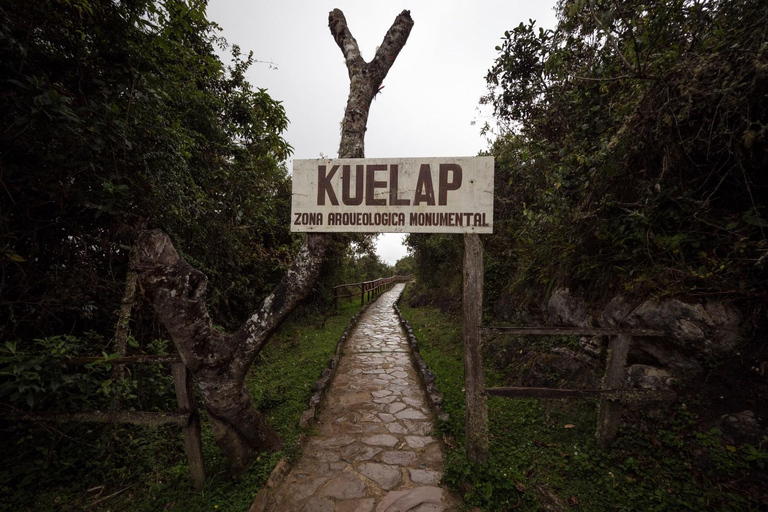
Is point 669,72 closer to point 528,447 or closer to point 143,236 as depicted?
point 528,447

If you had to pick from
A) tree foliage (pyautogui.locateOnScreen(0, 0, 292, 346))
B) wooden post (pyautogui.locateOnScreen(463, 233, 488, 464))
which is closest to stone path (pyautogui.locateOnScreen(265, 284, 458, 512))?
wooden post (pyautogui.locateOnScreen(463, 233, 488, 464))

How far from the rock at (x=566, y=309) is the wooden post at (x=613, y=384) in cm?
100

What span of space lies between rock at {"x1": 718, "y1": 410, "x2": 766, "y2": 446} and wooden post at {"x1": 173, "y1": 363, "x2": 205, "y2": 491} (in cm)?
449

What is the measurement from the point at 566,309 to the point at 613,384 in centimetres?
155

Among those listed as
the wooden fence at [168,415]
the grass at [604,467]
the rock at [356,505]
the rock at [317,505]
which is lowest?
the rock at [317,505]

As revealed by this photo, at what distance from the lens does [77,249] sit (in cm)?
303

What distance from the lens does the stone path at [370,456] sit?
2.62 m

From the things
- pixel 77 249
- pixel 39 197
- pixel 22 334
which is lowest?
pixel 22 334

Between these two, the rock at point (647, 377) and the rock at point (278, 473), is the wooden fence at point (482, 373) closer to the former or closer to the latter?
the rock at point (647, 377)

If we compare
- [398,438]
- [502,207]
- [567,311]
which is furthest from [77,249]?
[502,207]

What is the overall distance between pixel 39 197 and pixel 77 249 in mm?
570

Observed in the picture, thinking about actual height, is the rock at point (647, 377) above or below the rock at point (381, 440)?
above

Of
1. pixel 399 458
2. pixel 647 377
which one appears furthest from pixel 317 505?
pixel 647 377

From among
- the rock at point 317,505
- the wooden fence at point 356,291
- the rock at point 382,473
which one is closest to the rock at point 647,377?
the rock at point 382,473
